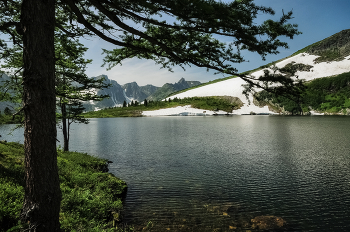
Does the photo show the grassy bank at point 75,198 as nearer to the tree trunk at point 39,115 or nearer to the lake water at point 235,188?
the tree trunk at point 39,115

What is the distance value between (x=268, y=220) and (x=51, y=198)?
905cm

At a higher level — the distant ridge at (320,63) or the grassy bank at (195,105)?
the distant ridge at (320,63)

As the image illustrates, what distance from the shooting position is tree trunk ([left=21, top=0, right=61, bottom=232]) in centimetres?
424

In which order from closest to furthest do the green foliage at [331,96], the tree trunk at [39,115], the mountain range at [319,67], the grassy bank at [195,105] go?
1. the tree trunk at [39,115]
2. the green foliage at [331,96]
3. the mountain range at [319,67]
4. the grassy bank at [195,105]

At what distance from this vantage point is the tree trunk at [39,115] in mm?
4238

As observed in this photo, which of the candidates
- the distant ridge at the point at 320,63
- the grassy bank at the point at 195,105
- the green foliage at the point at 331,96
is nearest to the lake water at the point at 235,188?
the green foliage at the point at 331,96

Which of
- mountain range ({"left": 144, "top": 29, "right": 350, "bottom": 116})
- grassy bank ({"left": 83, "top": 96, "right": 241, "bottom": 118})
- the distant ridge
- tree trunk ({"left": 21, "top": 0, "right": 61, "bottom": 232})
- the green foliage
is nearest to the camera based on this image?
tree trunk ({"left": 21, "top": 0, "right": 61, "bottom": 232})

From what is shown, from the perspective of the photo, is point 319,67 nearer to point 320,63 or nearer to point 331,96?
point 320,63

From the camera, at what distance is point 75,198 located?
28.8 ft

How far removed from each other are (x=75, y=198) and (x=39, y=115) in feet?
19.0

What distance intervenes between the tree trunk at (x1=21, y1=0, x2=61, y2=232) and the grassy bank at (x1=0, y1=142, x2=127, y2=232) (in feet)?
1.82

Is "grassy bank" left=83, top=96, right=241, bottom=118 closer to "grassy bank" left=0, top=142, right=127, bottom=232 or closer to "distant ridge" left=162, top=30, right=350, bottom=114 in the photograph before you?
"distant ridge" left=162, top=30, right=350, bottom=114

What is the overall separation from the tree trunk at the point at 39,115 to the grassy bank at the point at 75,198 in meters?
0.55

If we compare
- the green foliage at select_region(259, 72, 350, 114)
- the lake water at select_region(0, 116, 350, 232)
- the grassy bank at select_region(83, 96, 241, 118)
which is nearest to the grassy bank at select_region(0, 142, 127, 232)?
the lake water at select_region(0, 116, 350, 232)
